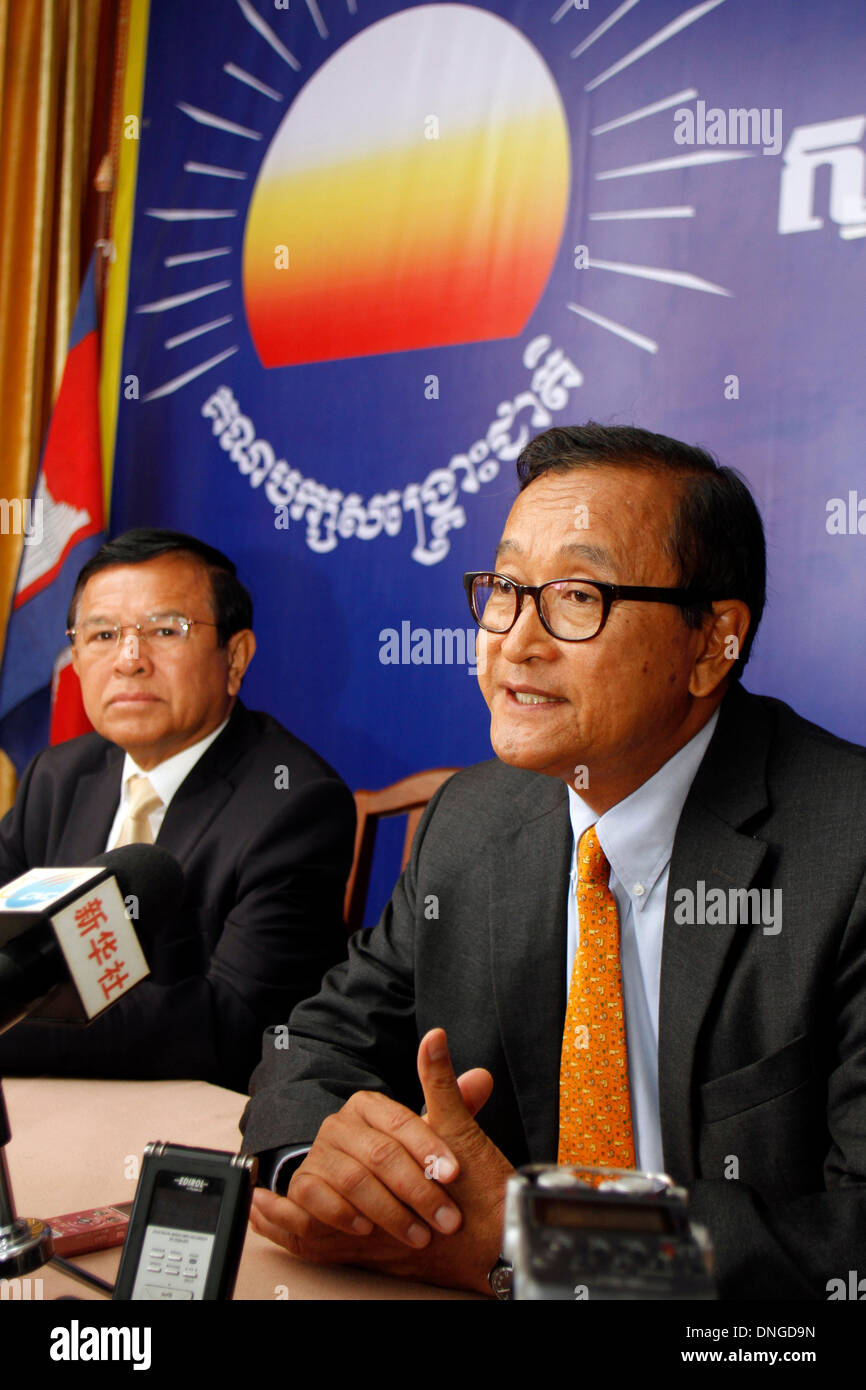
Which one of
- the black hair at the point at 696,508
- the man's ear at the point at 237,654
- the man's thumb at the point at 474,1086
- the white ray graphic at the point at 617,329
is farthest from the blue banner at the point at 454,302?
the man's thumb at the point at 474,1086

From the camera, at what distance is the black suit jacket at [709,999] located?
124cm

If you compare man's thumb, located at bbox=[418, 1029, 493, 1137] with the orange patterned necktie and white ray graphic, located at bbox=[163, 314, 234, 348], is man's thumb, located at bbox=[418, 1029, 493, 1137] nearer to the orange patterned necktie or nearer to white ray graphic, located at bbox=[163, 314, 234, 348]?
the orange patterned necktie

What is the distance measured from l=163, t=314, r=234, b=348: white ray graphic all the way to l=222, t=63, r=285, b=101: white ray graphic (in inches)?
25.9

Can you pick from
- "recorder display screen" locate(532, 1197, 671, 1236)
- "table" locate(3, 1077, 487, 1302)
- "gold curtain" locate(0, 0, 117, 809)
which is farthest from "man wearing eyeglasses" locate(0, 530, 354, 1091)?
"recorder display screen" locate(532, 1197, 671, 1236)

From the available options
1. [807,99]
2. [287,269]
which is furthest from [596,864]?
[287,269]

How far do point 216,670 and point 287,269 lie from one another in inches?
55.6

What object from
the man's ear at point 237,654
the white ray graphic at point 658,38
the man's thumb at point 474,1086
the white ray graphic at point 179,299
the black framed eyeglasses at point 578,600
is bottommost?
the man's thumb at point 474,1086

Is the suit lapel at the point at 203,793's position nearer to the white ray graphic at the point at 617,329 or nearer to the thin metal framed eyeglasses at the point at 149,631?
the thin metal framed eyeglasses at the point at 149,631

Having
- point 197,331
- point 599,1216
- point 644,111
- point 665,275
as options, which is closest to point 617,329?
point 665,275

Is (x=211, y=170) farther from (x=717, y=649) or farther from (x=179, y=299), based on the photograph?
(x=717, y=649)

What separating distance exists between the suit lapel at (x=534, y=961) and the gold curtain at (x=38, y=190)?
2.73 m

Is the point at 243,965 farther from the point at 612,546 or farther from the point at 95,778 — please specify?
the point at 612,546

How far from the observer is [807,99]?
2.44m

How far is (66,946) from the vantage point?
39.8 inches
